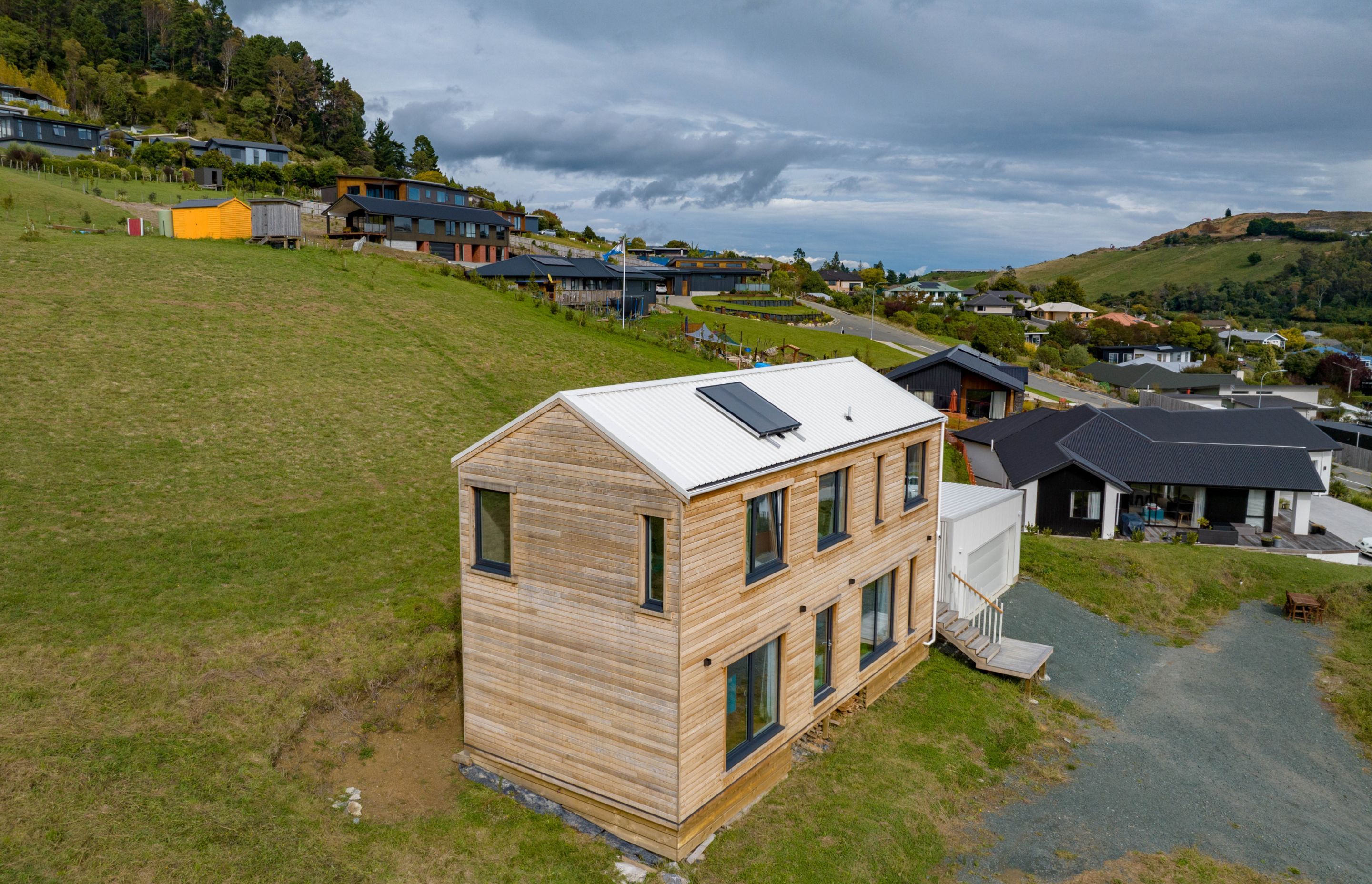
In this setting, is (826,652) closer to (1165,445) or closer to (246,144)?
(1165,445)

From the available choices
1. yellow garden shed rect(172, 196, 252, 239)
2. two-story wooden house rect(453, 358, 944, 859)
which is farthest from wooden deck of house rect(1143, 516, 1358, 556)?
yellow garden shed rect(172, 196, 252, 239)

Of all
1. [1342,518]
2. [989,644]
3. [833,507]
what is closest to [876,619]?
[833,507]

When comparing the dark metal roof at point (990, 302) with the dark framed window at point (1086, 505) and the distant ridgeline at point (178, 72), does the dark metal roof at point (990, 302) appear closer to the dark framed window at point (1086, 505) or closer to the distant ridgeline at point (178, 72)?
the distant ridgeline at point (178, 72)

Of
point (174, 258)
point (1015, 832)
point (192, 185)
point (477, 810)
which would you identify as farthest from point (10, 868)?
point (192, 185)

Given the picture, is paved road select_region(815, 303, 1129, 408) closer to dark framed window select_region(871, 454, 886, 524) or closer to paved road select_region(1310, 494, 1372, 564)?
paved road select_region(1310, 494, 1372, 564)

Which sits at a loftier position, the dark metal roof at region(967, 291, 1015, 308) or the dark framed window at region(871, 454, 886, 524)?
the dark metal roof at region(967, 291, 1015, 308)

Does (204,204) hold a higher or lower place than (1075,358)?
higher
